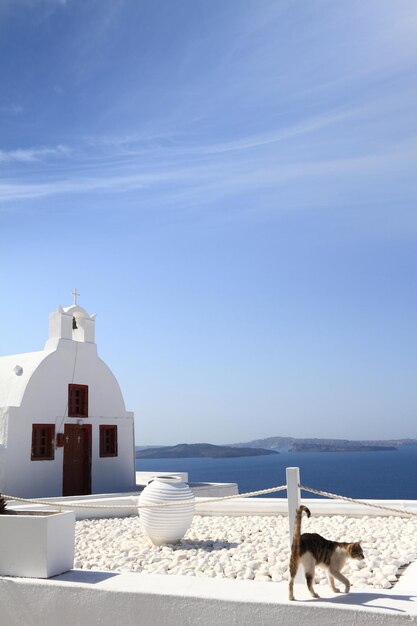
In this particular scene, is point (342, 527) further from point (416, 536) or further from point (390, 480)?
point (390, 480)

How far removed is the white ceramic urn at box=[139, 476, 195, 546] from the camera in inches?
338

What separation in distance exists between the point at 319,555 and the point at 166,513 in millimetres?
4405

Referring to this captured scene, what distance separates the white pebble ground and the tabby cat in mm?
1202

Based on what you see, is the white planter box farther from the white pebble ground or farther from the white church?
the white church

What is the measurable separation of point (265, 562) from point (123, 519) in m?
5.01

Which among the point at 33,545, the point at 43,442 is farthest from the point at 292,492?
the point at 43,442

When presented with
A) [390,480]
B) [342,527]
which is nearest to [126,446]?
[342,527]

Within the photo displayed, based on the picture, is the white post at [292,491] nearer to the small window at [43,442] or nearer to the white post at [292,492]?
the white post at [292,492]

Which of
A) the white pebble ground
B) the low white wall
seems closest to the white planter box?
the low white wall

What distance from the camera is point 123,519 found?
38.3 feet

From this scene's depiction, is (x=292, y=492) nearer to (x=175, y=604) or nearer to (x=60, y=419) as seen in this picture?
(x=175, y=604)

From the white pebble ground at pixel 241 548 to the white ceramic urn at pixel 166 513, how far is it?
0.21 m

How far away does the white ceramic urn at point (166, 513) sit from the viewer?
8578 millimetres

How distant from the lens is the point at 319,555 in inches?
179
